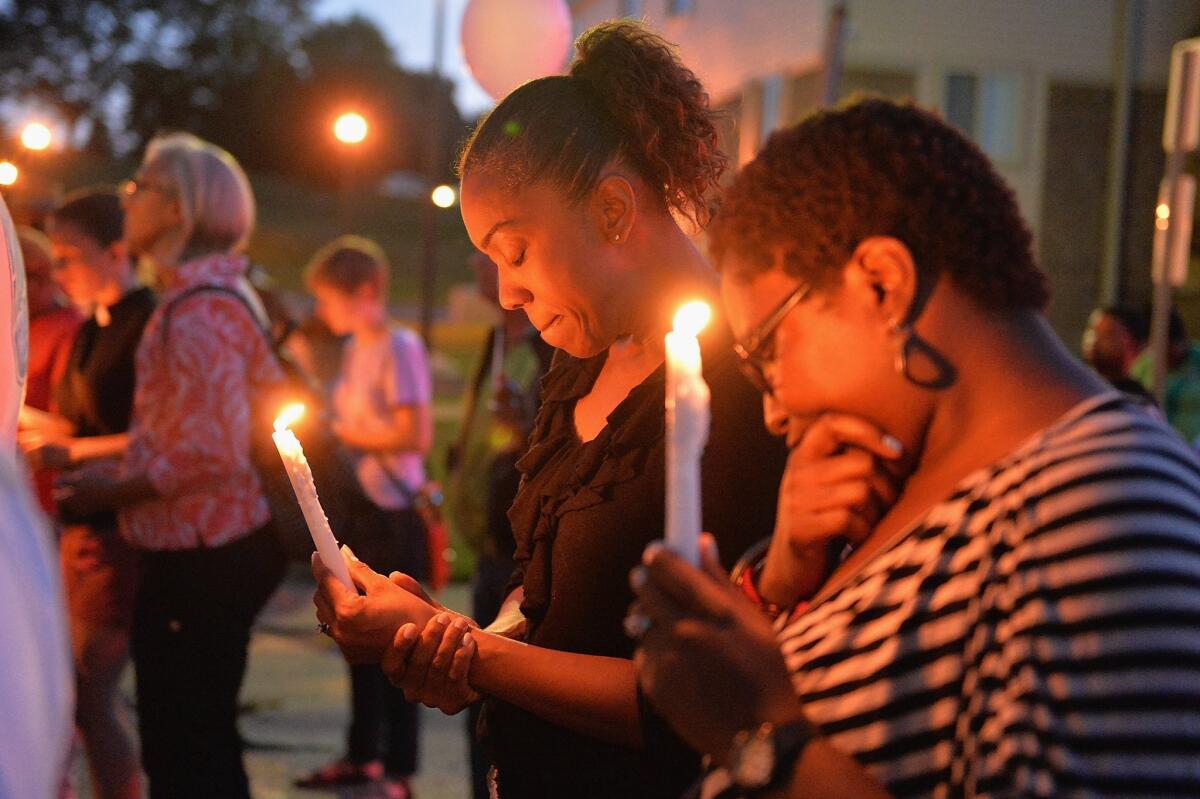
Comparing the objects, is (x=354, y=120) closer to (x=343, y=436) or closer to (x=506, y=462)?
(x=343, y=436)

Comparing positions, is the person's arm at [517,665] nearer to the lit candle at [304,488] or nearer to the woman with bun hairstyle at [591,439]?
the woman with bun hairstyle at [591,439]

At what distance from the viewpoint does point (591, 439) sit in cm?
218

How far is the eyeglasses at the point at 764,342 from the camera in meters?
1.43

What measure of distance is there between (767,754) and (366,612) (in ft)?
3.08

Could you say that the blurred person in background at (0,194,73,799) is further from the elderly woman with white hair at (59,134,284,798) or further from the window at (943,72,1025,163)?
the window at (943,72,1025,163)

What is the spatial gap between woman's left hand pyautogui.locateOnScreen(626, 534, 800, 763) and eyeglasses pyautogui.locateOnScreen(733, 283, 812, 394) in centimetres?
34

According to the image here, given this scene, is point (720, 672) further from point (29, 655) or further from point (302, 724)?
point (302, 724)

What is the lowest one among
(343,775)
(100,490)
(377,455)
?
(343,775)

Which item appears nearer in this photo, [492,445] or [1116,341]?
[492,445]

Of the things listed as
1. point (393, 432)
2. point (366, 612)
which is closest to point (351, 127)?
point (393, 432)

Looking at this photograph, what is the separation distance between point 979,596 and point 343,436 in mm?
4901

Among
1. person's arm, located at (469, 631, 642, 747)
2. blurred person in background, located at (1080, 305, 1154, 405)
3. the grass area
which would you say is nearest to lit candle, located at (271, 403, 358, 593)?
person's arm, located at (469, 631, 642, 747)

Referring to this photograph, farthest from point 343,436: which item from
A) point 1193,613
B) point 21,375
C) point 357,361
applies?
point 1193,613

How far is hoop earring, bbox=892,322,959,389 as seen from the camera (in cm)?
136
